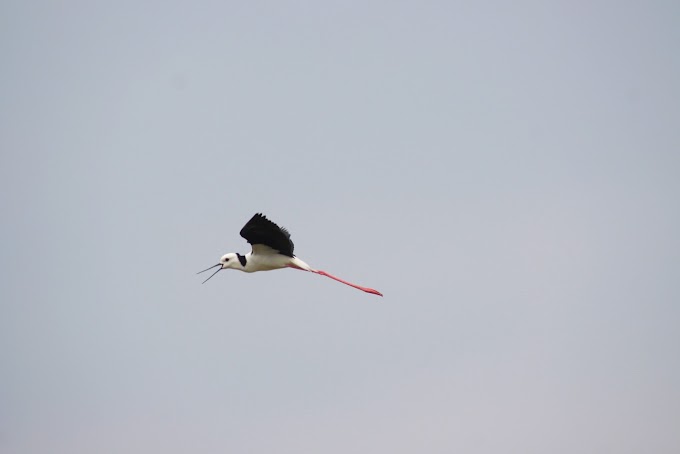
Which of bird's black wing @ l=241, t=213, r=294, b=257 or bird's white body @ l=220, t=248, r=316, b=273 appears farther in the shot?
bird's white body @ l=220, t=248, r=316, b=273

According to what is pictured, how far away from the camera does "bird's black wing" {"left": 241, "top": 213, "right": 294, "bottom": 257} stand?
26297 mm

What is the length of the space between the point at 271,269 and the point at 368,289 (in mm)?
2182

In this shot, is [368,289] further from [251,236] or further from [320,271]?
[251,236]

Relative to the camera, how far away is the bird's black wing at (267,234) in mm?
26297

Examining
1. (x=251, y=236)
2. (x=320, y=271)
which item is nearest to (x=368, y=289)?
(x=320, y=271)

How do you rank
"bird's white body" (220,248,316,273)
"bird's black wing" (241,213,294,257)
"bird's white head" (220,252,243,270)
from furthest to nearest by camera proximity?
"bird's white head" (220,252,243,270), "bird's white body" (220,248,316,273), "bird's black wing" (241,213,294,257)

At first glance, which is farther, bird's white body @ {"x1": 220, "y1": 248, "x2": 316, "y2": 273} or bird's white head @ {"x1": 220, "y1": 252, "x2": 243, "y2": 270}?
bird's white head @ {"x1": 220, "y1": 252, "x2": 243, "y2": 270}

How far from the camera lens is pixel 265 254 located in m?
27.7

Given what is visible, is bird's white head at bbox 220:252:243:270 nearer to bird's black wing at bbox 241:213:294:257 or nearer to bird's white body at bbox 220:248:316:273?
bird's white body at bbox 220:248:316:273

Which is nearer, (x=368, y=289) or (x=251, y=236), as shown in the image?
(x=251, y=236)

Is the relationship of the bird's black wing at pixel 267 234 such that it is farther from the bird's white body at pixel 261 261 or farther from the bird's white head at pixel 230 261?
the bird's white head at pixel 230 261

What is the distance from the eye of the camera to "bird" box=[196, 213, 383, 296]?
87.2 ft

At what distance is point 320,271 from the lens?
28359 millimetres

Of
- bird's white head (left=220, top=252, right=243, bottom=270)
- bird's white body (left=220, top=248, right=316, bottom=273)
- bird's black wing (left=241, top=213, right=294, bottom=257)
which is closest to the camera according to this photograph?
bird's black wing (left=241, top=213, right=294, bottom=257)
